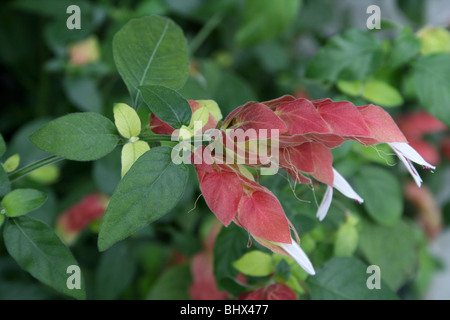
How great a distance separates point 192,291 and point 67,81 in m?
0.34

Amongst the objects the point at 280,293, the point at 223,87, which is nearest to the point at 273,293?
the point at 280,293

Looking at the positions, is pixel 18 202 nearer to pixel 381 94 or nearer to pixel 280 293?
pixel 280 293

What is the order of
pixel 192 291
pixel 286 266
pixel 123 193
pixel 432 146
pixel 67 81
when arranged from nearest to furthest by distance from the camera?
pixel 123 193 < pixel 286 266 < pixel 192 291 < pixel 67 81 < pixel 432 146

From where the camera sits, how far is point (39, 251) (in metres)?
0.32

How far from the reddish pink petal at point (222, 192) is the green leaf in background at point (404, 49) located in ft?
0.98

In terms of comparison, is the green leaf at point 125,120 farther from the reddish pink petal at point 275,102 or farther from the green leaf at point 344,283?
the green leaf at point 344,283

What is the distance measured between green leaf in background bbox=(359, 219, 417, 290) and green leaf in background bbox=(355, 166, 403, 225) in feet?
0.09

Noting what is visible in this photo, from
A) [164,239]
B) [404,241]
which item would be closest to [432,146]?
[404,241]

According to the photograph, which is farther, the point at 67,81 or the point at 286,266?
the point at 67,81

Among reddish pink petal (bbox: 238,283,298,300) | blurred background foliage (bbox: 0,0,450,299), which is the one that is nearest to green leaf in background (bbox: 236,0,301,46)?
blurred background foliage (bbox: 0,0,450,299)

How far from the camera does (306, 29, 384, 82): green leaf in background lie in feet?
1.55

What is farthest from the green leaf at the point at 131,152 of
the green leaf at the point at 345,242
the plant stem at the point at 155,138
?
the green leaf at the point at 345,242

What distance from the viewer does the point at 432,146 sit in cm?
76

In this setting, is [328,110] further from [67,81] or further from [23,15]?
[23,15]
